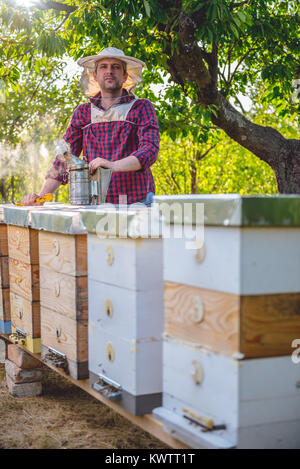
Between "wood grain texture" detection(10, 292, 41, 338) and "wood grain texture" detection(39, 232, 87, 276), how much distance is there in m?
0.27

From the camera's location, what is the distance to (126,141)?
9.08ft

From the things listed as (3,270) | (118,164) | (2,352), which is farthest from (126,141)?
(2,352)

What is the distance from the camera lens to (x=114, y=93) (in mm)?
2859

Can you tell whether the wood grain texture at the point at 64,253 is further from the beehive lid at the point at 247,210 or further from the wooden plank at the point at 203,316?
the beehive lid at the point at 247,210

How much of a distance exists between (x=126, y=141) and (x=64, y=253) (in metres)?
0.92

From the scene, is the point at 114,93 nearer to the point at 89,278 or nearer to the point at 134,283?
the point at 89,278

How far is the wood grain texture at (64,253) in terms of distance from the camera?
6.45ft

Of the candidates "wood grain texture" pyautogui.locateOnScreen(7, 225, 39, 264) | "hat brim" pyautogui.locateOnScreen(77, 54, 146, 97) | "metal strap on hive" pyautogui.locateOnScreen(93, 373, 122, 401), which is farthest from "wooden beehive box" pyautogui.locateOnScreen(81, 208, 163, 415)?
"hat brim" pyautogui.locateOnScreen(77, 54, 146, 97)

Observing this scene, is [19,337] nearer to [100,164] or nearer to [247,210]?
[100,164]

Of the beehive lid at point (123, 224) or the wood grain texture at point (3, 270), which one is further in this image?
the wood grain texture at point (3, 270)

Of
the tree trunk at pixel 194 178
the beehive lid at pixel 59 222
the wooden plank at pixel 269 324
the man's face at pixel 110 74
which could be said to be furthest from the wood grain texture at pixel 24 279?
the tree trunk at pixel 194 178

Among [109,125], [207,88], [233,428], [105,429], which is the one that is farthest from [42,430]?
[207,88]

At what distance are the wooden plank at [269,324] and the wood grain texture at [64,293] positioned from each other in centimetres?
83

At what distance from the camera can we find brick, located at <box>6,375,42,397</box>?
2.99 meters
